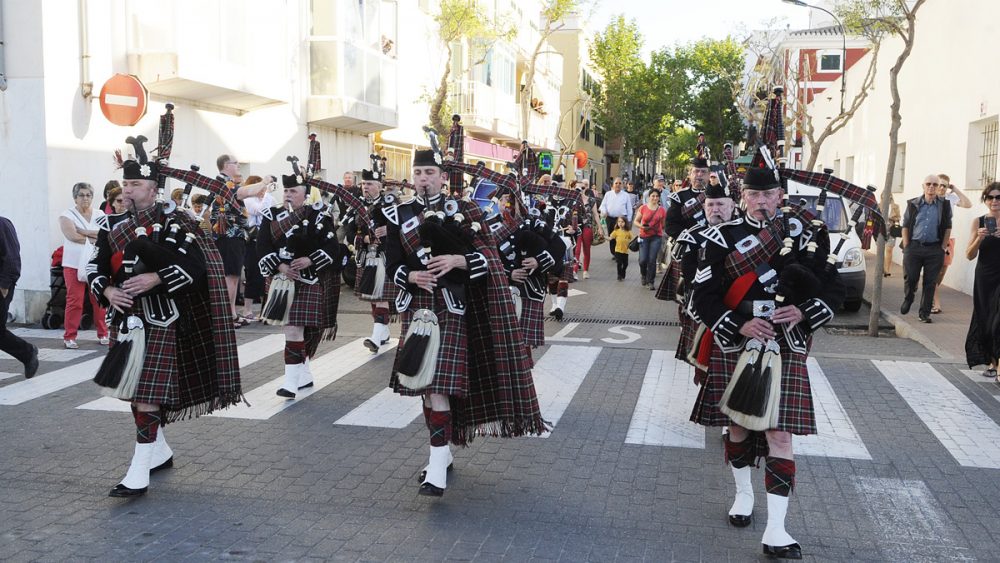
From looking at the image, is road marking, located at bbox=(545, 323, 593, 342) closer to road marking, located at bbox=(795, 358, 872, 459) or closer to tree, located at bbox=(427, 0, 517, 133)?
road marking, located at bbox=(795, 358, 872, 459)

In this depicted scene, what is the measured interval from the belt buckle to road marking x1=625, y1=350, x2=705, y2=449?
2.11 metres

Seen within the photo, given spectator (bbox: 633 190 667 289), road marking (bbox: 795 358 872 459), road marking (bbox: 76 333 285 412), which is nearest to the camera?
road marking (bbox: 795 358 872 459)

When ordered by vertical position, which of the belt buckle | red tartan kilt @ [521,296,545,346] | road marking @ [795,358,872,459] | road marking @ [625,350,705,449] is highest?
the belt buckle

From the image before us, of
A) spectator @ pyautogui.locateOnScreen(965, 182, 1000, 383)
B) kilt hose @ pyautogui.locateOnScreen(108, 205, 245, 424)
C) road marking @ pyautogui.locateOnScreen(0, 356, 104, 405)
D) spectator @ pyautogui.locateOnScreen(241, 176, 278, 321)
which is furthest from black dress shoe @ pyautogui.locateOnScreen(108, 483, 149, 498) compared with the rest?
spectator @ pyautogui.locateOnScreen(965, 182, 1000, 383)

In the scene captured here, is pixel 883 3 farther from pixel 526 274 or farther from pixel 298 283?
pixel 298 283

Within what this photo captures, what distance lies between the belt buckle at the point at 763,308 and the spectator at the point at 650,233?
1191 centimetres

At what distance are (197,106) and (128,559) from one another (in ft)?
41.1

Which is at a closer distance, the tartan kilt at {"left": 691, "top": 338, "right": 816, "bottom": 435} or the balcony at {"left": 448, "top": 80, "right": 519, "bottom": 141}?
the tartan kilt at {"left": 691, "top": 338, "right": 816, "bottom": 435}

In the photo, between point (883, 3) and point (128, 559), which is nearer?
point (128, 559)

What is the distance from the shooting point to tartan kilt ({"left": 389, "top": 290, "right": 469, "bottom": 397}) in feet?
17.5

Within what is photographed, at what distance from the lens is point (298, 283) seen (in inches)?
318

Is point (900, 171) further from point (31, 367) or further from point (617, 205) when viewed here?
point (31, 367)

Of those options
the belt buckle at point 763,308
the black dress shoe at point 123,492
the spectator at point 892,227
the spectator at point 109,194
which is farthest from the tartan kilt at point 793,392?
the spectator at point 892,227

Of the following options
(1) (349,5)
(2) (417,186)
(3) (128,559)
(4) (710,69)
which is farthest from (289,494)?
(4) (710,69)
